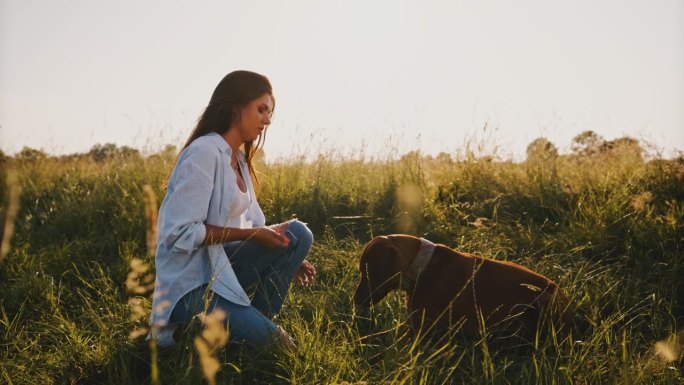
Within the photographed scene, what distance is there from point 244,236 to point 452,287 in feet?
3.71

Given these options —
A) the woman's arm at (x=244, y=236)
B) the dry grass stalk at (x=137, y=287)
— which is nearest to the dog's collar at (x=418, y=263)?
the woman's arm at (x=244, y=236)

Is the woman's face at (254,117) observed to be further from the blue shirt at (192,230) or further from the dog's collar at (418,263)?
the dog's collar at (418,263)

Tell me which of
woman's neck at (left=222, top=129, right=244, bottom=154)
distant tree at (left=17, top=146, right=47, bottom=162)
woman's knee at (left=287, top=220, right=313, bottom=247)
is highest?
distant tree at (left=17, top=146, right=47, bottom=162)

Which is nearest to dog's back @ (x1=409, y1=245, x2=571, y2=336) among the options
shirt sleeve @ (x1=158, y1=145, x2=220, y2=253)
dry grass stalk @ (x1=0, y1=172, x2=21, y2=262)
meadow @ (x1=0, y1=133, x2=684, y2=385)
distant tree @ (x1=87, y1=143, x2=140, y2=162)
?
meadow @ (x1=0, y1=133, x2=684, y2=385)

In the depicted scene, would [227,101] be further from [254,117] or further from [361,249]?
[361,249]

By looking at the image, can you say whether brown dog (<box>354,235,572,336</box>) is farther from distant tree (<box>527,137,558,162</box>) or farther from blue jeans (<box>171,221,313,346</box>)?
distant tree (<box>527,137,558,162</box>)

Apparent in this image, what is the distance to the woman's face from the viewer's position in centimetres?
292

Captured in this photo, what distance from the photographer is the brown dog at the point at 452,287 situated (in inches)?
113

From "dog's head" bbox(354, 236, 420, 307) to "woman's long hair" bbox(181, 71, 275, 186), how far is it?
1.05m

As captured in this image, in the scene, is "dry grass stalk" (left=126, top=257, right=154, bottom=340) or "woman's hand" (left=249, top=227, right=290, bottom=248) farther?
"woman's hand" (left=249, top=227, right=290, bottom=248)

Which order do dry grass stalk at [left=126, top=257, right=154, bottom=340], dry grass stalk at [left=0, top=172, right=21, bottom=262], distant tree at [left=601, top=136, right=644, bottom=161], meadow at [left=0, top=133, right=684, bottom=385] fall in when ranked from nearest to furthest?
dry grass stalk at [left=0, top=172, right=21, bottom=262]
dry grass stalk at [left=126, top=257, right=154, bottom=340]
meadow at [left=0, top=133, right=684, bottom=385]
distant tree at [left=601, top=136, right=644, bottom=161]

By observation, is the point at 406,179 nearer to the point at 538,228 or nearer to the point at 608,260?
the point at 538,228

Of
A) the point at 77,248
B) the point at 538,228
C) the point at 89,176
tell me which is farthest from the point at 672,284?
the point at 89,176

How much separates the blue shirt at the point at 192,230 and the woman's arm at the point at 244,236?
4 cm
